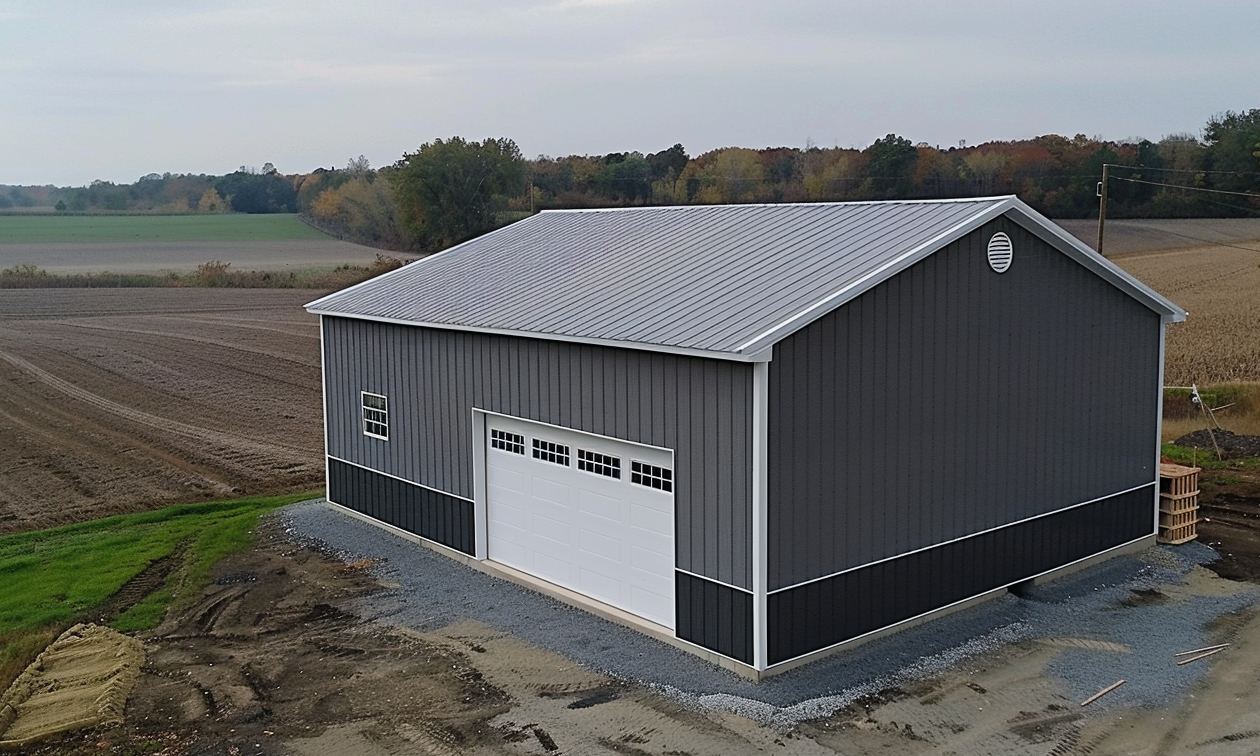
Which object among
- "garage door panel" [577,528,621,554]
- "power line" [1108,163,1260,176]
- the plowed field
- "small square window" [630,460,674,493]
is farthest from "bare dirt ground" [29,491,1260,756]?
"power line" [1108,163,1260,176]

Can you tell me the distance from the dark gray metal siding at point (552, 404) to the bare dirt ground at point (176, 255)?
44.4 meters

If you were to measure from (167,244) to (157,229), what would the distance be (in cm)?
1229

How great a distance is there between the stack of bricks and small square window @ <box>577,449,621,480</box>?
819 centimetres

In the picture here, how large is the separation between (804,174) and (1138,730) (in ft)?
187

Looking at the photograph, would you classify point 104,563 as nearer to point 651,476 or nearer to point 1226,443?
point 651,476

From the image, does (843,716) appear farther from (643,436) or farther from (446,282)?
(446,282)

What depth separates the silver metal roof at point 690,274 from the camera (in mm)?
11578

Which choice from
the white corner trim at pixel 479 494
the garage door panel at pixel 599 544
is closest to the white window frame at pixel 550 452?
the garage door panel at pixel 599 544

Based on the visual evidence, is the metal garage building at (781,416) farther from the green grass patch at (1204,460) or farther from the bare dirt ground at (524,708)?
the green grass patch at (1204,460)

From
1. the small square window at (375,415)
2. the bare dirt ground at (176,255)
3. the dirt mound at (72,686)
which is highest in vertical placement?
the bare dirt ground at (176,255)

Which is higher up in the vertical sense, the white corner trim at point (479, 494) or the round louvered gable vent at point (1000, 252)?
the round louvered gable vent at point (1000, 252)

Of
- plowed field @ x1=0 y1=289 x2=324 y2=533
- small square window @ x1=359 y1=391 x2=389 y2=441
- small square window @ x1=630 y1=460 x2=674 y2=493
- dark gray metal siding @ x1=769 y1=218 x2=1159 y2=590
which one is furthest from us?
plowed field @ x1=0 y1=289 x2=324 y2=533

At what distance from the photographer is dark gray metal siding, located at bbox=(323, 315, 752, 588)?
11078mm

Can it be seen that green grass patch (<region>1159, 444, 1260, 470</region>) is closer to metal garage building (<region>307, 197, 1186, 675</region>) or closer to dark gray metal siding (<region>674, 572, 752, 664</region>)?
metal garage building (<region>307, 197, 1186, 675</region>)
